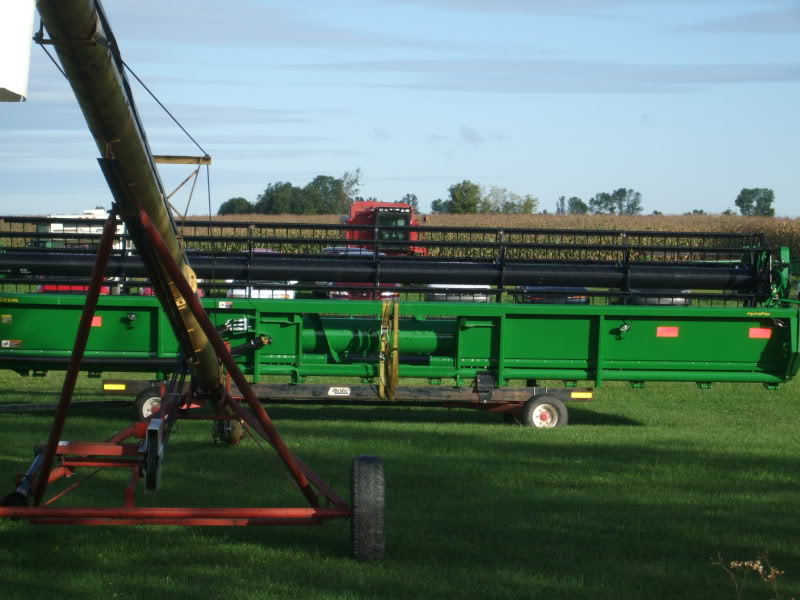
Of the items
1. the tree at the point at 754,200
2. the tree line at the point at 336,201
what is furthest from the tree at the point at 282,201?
the tree at the point at 754,200

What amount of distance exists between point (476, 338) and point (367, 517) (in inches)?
241

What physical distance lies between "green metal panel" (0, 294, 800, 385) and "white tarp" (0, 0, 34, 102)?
8076 mm

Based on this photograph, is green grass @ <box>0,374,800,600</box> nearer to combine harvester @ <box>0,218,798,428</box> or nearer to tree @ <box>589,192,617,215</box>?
combine harvester @ <box>0,218,798,428</box>

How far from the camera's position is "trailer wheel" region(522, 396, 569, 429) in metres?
12.6

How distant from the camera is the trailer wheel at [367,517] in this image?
668 cm

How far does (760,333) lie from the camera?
12906mm

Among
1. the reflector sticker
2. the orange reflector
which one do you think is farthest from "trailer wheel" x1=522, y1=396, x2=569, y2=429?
the orange reflector

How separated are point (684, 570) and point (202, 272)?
26.6ft

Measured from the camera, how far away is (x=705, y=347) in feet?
42.3

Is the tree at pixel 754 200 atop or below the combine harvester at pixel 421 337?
atop

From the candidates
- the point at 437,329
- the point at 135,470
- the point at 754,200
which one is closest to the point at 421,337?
the point at 437,329

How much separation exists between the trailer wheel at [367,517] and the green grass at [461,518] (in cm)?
14

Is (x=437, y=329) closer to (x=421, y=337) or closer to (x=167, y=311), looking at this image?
(x=421, y=337)

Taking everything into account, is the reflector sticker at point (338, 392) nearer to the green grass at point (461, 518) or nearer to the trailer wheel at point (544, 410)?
the green grass at point (461, 518)
